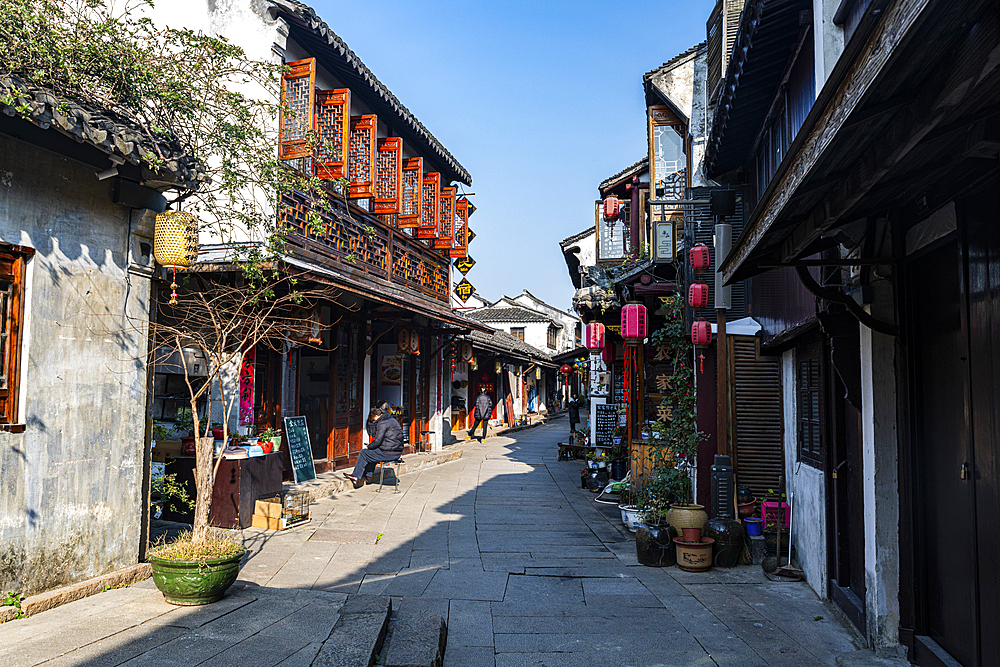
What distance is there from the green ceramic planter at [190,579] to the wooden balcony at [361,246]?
193 inches

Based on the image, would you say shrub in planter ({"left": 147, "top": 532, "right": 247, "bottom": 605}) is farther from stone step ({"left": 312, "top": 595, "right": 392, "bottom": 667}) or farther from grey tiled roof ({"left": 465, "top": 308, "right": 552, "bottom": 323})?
grey tiled roof ({"left": 465, "top": 308, "right": 552, "bottom": 323})

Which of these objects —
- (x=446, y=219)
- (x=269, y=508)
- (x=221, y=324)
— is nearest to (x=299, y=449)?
(x=269, y=508)

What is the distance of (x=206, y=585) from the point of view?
5.52 metres

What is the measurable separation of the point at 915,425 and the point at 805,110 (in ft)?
12.0

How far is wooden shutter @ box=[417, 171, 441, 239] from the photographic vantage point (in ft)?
53.9

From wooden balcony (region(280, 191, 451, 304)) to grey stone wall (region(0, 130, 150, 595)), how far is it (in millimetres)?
3311

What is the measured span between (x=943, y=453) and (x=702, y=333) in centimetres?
551

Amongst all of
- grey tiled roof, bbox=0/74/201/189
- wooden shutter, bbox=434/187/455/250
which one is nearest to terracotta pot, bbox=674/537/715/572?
grey tiled roof, bbox=0/74/201/189

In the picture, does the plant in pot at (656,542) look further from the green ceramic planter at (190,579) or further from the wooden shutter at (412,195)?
the wooden shutter at (412,195)

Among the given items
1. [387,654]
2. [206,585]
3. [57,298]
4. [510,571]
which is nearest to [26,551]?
[206,585]

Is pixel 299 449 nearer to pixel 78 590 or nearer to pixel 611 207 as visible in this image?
pixel 78 590

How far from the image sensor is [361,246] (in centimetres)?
1388

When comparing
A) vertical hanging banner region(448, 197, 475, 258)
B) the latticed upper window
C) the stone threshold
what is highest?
vertical hanging banner region(448, 197, 475, 258)

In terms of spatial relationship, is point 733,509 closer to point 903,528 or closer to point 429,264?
point 903,528
